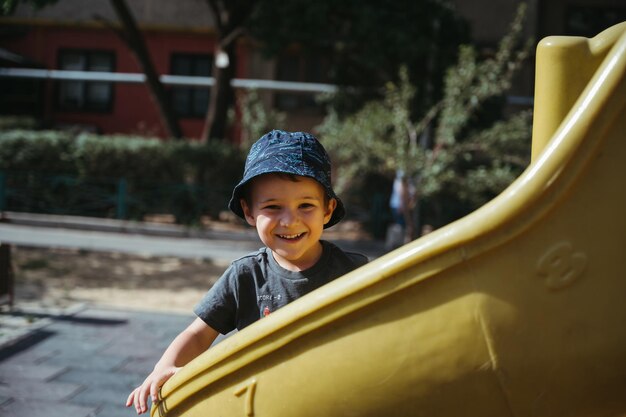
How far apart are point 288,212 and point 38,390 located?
97.6 inches

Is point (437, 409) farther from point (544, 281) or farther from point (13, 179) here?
point (13, 179)

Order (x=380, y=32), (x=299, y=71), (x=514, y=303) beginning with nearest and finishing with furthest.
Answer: (x=514, y=303) < (x=380, y=32) < (x=299, y=71)

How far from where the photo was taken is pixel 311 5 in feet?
31.4

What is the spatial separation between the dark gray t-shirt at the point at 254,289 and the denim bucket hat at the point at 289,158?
0.20 m

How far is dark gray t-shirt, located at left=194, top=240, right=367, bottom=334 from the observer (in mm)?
1796

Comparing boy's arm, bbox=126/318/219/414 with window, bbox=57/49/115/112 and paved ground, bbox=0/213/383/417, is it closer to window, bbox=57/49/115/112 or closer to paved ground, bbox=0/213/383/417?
paved ground, bbox=0/213/383/417

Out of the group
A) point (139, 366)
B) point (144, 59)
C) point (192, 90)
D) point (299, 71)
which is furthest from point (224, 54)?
point (139, 366)

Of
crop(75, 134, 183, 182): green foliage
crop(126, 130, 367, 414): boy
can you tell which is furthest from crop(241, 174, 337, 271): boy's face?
crop(75, 134, 183, 182): green foliage

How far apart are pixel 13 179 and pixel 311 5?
549 cm

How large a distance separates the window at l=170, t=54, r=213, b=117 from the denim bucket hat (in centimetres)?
1713

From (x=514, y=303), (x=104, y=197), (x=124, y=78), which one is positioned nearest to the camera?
(x=514, y=303)

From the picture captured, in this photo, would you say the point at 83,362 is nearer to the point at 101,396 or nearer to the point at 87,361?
the point at 87,361

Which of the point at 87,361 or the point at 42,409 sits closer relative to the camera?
the point at 42,409

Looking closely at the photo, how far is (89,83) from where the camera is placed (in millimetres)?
18844
